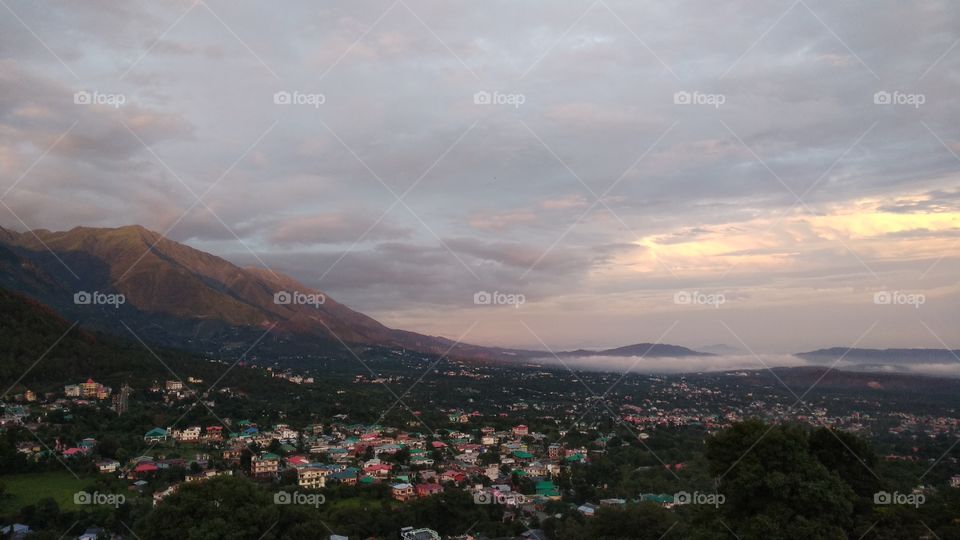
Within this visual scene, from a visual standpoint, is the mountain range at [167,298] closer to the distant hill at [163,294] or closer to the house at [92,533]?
the distant hill at [163,294]

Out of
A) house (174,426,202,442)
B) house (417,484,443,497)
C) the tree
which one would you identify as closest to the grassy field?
house (174,426,202,442)

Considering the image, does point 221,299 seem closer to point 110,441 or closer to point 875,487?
point 110,441

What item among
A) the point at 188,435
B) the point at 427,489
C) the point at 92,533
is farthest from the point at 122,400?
the point at 427,489

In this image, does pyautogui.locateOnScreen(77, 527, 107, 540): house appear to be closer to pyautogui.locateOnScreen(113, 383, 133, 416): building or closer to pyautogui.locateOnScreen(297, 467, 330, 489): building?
pyautogui.locateOnScreen(297, 467, 330, 489): building

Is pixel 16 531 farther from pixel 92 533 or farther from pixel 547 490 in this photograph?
pixel 547 490

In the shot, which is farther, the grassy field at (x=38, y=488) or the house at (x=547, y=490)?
the house at (x=547, y=490)

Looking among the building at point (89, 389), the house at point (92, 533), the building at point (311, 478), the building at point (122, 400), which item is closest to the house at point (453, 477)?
the building at point (311, 478)
